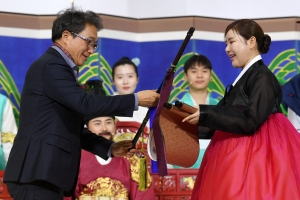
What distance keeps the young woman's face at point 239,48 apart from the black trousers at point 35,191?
35.5 inches

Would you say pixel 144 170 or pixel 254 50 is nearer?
pixel 254 50

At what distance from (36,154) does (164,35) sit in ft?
9.06

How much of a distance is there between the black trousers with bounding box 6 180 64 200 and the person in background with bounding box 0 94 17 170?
6.06 ft

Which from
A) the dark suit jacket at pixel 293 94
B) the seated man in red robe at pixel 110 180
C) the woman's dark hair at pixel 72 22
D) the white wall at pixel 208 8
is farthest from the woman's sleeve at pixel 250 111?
the white wall at pixel 208 8

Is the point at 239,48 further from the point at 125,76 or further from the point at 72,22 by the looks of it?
the point at 125,76

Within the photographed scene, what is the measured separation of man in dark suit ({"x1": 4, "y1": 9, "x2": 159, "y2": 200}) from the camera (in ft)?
9.01

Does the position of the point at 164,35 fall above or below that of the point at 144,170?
above

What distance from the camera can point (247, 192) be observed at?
2.78 meters

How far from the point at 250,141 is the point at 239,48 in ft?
1.28

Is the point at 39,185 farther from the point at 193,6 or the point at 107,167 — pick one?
the point at 193,6

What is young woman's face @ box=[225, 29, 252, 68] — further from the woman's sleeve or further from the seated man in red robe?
the seated man in red robe

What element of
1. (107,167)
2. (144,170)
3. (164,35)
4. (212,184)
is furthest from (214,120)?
(164,35)

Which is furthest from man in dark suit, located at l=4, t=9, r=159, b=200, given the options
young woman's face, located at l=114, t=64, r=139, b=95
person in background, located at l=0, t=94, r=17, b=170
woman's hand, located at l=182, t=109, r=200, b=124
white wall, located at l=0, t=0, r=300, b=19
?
white wall, located at l=0, t=0, r=300, b=19

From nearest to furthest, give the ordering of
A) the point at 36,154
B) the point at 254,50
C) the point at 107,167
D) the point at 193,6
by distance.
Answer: the point at 36,154, the point at 254,50, the point at 107,167, the point at 193,6
